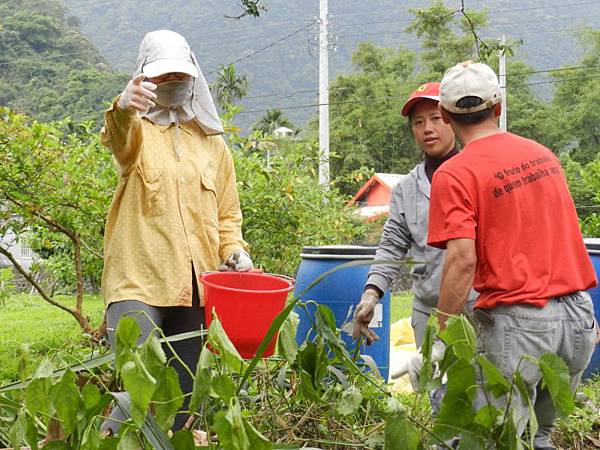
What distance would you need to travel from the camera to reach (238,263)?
2930 mm

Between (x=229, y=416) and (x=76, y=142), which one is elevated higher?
(x=229, y=416)

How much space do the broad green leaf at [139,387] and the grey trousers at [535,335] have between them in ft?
4.53

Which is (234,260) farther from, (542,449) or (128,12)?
(128,12)

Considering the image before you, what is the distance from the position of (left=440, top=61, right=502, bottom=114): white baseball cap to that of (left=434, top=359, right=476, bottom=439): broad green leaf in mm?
1315

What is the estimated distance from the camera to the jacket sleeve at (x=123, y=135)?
8.91 feet

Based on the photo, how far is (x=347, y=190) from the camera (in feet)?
146

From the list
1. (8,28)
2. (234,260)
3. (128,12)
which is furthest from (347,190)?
(128,12)

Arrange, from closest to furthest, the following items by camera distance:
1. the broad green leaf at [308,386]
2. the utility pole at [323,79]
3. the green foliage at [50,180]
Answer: the broad green leaf at [308,386] < the green foliage at [50,180] < the utility pole at [323,79]

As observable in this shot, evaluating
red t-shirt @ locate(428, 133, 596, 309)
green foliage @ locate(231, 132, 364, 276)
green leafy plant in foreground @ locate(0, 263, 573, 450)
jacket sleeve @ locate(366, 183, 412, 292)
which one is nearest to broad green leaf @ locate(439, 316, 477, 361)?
green leafy plant in foreground @ locate(0, 263, 573, 450)

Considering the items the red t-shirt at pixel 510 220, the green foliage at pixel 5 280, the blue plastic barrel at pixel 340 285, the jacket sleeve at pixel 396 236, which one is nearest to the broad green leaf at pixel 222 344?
the red t-shirt at pixel 510 220

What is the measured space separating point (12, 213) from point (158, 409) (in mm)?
4581

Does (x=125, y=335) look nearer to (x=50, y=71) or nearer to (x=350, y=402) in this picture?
(x=350, y=402)

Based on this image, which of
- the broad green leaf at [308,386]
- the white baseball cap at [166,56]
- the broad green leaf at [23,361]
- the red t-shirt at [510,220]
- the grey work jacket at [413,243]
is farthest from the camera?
the grey work jacket at [413,243]

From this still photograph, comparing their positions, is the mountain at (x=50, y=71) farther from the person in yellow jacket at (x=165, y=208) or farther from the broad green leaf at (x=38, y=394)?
the broad green leaf at (x=38, y=394)
